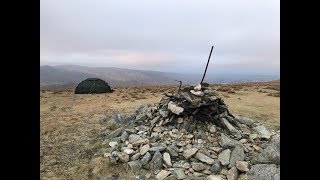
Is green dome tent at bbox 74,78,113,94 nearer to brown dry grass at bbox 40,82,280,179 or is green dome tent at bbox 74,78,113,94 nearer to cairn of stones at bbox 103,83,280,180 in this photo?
brown dry grass at bbox 40,82,280,179

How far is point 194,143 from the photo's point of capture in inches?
427

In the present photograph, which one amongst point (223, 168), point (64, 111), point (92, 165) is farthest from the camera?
point (64, 111)

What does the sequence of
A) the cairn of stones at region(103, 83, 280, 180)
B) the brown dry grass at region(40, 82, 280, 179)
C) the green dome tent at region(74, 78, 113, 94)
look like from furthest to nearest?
the green dome tent at region(74, 78, 113, 94) < the brown dry grass at region(40, 82, 280, 179) < the cairn of stones at region(103, 83, 280, 180)

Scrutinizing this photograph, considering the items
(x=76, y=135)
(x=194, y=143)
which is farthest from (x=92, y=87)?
(x=194, y=143)

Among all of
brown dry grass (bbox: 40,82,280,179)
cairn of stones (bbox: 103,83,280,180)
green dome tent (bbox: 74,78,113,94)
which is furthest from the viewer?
green dome tent (bbox: 74,78,113,94)

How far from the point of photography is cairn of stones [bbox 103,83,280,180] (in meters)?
9.38

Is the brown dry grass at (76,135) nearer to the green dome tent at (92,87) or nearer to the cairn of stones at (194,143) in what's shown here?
the cairn of stones at (194,143)

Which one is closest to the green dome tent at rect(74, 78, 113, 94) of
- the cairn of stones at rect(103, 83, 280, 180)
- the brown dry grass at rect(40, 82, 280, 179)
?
the brown dry grass at rect(40, 82, 280, 179)
